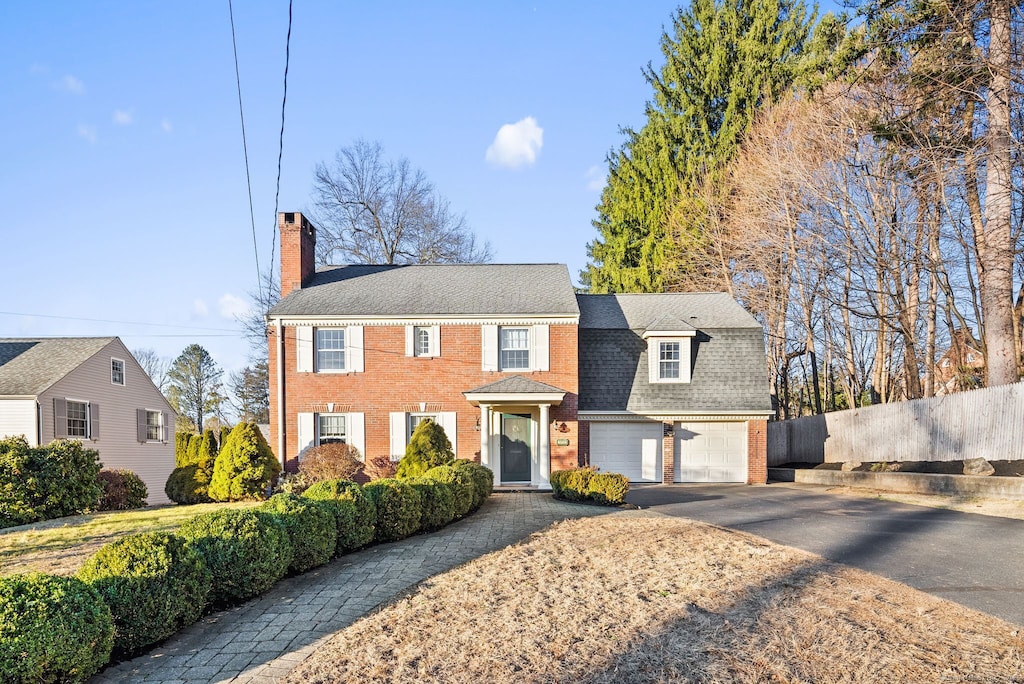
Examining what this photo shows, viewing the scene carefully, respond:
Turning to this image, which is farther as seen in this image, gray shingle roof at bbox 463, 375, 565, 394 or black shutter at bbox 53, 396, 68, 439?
black shutter at bbox 53, 396, 68, 439

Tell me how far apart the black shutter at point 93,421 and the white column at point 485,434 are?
13.8 meters

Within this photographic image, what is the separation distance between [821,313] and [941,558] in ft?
60.8

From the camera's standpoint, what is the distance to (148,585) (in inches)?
210

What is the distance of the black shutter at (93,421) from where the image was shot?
23.6 meters

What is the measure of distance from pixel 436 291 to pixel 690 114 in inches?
726

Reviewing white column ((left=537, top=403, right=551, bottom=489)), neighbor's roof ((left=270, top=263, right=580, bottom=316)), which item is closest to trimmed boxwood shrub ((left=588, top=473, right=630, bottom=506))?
white column ((left=537, top=403, right=551, bottom=489))

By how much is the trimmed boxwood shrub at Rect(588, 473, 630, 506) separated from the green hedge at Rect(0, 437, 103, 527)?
1142 centimetres

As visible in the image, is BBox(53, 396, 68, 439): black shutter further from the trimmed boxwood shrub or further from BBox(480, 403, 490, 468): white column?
the trimmed boxwood shrub

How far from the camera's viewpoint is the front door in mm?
20391

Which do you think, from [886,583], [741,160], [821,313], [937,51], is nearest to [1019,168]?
[937,51]

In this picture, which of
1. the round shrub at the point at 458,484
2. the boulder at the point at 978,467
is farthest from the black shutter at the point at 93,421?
the boulder at the point at 978,467

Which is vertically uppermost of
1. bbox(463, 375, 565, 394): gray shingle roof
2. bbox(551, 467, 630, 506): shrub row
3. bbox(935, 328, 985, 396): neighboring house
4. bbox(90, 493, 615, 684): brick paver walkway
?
bbox(935, 328, 985, 396): neighboring house

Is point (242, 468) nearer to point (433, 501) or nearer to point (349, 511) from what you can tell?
point (433, 501)

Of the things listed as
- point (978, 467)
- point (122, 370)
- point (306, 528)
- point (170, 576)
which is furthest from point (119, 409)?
point (978, 467)
